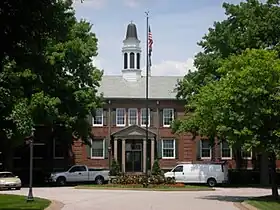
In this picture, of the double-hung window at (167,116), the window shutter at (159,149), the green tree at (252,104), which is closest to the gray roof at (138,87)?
the double-hung window at (167,116)

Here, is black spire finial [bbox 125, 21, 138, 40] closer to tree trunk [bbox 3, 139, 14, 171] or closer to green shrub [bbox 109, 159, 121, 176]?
green shrub [bbox 109, 159, 121, 176]

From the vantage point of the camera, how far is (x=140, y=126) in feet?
213

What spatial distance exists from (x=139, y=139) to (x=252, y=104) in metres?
34.8

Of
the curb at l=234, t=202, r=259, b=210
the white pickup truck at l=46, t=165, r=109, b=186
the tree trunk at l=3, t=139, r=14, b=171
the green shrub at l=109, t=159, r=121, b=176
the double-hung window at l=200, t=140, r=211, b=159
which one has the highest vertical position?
the double-hung window at l=200, t=140, r=211, b=159

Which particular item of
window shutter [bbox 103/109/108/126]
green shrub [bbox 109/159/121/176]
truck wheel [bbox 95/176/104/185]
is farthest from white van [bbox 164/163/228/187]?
window shutter [bbox 103/109/108/126]

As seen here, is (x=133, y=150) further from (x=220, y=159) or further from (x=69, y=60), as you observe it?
(x=69, y=60)

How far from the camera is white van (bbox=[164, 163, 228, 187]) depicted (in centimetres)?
5119

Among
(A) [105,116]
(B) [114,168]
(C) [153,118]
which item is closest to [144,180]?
(B) [114,168]

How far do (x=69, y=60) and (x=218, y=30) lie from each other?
1175cm

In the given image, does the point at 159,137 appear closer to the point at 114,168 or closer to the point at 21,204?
the point at 114,168

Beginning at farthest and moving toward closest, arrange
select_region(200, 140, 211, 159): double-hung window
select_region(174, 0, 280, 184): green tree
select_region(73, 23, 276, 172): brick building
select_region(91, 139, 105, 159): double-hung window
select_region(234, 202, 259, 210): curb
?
select_region(91, 139, 105, 159): double-hung window
select_region(200, 140, 211, 159): double-hung window
select_region(73, 23, 276, 172): brick building
select_region(174, 0, 280, 184): green tree
select_region(234, 202, 259, 210): curb

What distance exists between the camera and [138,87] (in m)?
67.9

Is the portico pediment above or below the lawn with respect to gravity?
above

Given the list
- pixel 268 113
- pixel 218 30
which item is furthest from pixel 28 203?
pixel 218 30
